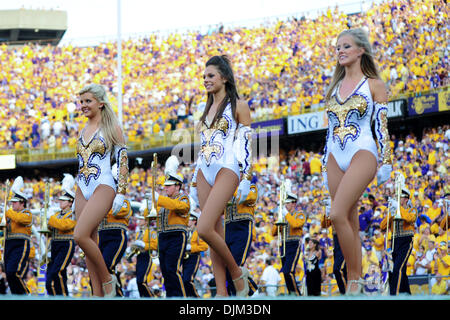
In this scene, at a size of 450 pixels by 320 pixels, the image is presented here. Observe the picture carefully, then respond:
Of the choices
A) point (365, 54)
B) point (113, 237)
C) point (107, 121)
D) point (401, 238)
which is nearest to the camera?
point (365, 54)

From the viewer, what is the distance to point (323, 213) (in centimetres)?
1455

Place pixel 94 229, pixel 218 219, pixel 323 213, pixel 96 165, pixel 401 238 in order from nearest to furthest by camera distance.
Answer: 1. pixel 218 219
2. pixel 94 229
3. pixel 96 165
4. pixel 401 238
5. pixel 323 213

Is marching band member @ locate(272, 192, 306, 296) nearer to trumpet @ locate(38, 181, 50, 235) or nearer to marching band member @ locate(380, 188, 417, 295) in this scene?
marching band member @ locate(380, 188, 417, 295)

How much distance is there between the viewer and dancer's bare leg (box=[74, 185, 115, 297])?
6609 mm

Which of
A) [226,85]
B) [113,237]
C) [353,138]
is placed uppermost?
[226,85]

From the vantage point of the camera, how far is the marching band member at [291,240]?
1099cm

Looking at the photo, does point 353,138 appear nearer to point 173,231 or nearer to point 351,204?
point 351,204

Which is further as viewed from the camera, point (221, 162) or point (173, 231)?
point (173, 231)

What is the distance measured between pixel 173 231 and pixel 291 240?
2629 mm

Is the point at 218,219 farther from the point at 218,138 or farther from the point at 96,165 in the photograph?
the point at 96,165

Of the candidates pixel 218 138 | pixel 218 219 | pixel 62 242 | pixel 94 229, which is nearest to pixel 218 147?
pixel 218 138

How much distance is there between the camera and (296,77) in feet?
77.6

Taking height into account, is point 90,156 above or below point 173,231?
above

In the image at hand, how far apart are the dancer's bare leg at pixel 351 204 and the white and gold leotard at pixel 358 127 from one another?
82 millimetres
